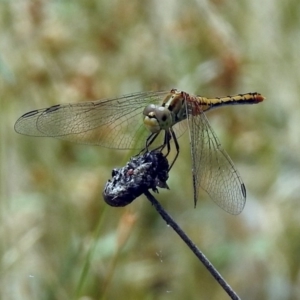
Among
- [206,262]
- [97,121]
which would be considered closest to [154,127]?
[97,121]

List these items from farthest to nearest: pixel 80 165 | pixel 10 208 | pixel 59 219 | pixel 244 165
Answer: pixel 244 165, pixel 80 165, pixel 59 219, pixel 10 208

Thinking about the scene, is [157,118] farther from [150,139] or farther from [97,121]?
[97,121]

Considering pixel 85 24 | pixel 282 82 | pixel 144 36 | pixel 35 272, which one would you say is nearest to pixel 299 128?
pixel 282 82

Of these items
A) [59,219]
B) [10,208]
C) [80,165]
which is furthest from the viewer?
[80,165]

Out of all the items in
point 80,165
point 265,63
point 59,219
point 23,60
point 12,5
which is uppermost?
point 12,5

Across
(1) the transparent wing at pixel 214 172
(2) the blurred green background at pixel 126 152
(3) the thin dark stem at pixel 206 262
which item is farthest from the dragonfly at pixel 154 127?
(3) the thin dark stem at pixel 206 262

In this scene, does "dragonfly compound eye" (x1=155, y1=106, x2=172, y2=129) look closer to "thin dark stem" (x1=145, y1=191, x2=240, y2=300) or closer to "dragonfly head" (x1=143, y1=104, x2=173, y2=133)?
"dragonfly head" (x1=143, y1=104, x2=173, y2=133)

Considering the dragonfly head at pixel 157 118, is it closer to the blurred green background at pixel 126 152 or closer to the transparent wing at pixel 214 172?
the transparent wing at pixel 214 172

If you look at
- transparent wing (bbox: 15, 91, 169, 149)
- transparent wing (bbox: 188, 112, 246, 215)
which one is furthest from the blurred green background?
transparent wing (bbox: 188, 112, 246, 215)

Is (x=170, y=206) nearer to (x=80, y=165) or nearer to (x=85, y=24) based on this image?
(x=80, y=165)
